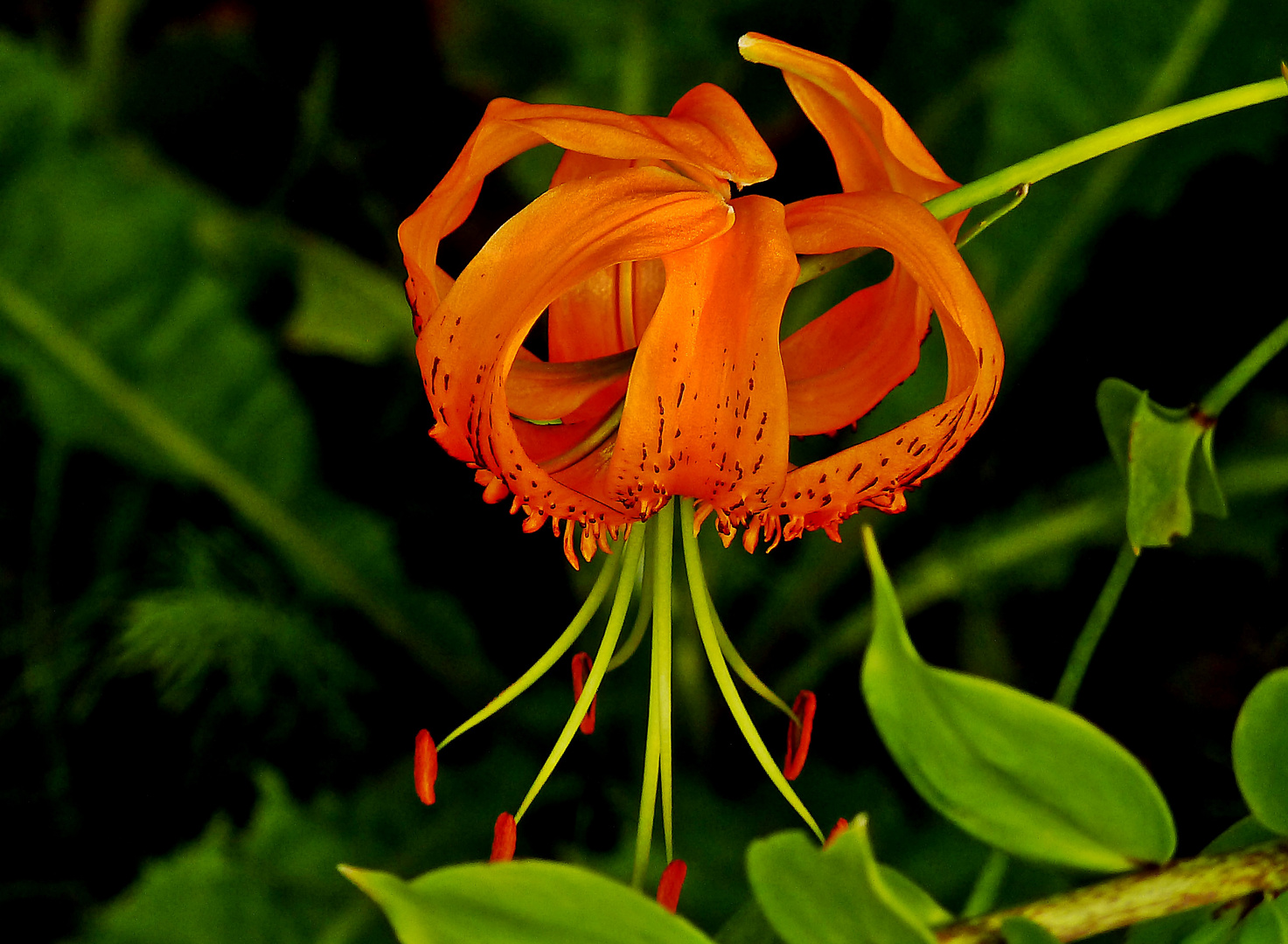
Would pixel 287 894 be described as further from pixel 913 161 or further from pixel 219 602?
pixel 913 161

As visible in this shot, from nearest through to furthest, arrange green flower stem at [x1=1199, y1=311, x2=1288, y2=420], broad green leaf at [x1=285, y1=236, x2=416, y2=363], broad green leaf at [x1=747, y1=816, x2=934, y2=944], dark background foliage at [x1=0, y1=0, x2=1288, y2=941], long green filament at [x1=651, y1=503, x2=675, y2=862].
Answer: broad green leaf at [x1=747, y1=816, x2=934, y2=944] < green flower stem at [x1=1199, y1=311, x2=1288, y2=420] < long green filament at [x1=651, y1=503, x2=675, y2=862] < dark background foliage at [x1=0, y1=0, x2=1288, y2=941] < broad green leaf at [x1=285, y1=236, x2=416, y2=363]

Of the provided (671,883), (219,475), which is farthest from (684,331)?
(219,475)

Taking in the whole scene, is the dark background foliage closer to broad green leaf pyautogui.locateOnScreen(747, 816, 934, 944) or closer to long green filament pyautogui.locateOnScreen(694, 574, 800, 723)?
long green filament pyautogui.locateOnScreen(694, 574, 800, 723)

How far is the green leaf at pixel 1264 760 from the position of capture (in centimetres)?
27

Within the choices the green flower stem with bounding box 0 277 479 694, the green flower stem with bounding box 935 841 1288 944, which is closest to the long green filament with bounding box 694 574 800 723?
the green flower stem with bounding box 935 841 1288 944

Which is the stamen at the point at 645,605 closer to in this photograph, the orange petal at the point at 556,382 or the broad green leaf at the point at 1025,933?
the orange petal at the point at 556,382

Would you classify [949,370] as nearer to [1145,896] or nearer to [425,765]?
[1145,896]

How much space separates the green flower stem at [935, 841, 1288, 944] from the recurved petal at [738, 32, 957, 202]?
0.61 feet

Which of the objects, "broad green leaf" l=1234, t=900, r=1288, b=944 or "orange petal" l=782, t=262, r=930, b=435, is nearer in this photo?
"broad green leaf" l=1234, t=900, r=1288, b=944

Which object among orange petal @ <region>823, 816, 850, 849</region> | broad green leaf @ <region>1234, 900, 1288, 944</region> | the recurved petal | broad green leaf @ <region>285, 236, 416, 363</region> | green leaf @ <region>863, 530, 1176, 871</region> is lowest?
broad green leaf @ <region>1234, 900, 1288, 944</region>

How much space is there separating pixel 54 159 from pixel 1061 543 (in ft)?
3.20

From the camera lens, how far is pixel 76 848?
1.11 meters

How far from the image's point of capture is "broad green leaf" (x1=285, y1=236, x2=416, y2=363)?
115cm

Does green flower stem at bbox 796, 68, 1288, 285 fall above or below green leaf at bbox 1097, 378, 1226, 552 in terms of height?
above
